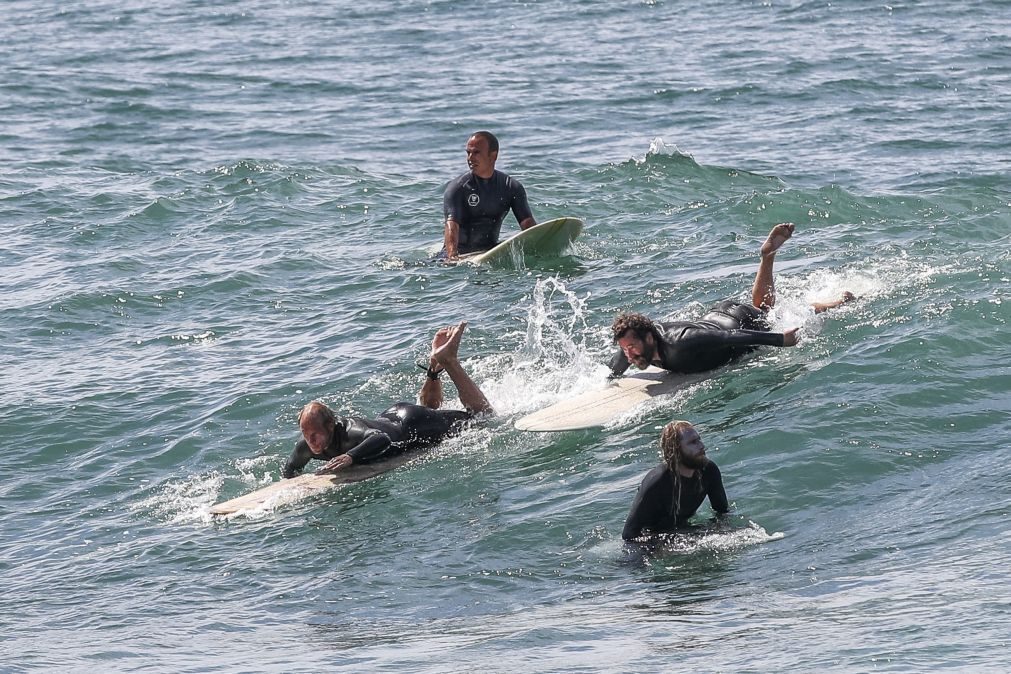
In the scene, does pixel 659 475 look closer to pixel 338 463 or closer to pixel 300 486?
pixel 338 463

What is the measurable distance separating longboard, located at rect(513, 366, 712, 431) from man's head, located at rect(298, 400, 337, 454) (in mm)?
1923

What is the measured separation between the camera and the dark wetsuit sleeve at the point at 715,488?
10203 mm

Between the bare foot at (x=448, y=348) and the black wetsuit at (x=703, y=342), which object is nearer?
the bare foot at (x=448, y=348)

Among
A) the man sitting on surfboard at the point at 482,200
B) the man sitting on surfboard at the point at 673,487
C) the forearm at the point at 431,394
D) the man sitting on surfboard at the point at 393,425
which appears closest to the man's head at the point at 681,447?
the man sitting on surfboard at the point at 673,487

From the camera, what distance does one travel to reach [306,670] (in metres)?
8.84

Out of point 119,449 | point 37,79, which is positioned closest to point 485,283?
point 119,449

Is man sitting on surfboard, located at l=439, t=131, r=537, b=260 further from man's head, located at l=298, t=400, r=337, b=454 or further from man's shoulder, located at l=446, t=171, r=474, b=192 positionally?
man's head, located at l=298, t=400, r=337, b=454

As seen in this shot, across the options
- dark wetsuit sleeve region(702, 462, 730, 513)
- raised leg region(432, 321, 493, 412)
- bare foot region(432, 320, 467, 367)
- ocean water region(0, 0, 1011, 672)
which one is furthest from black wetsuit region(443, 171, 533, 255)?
dark wetsuit sleeve region(702, 462, 730, 513)

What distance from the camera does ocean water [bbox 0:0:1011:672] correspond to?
9.52m

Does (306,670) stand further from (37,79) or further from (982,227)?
(37,79)

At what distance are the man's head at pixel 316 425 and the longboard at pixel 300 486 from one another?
376mm

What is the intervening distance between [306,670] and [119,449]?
5.52 m

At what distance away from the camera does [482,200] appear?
1761cm

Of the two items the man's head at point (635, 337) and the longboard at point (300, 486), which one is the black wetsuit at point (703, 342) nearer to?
Answer: the man's head at point (635, 337)
